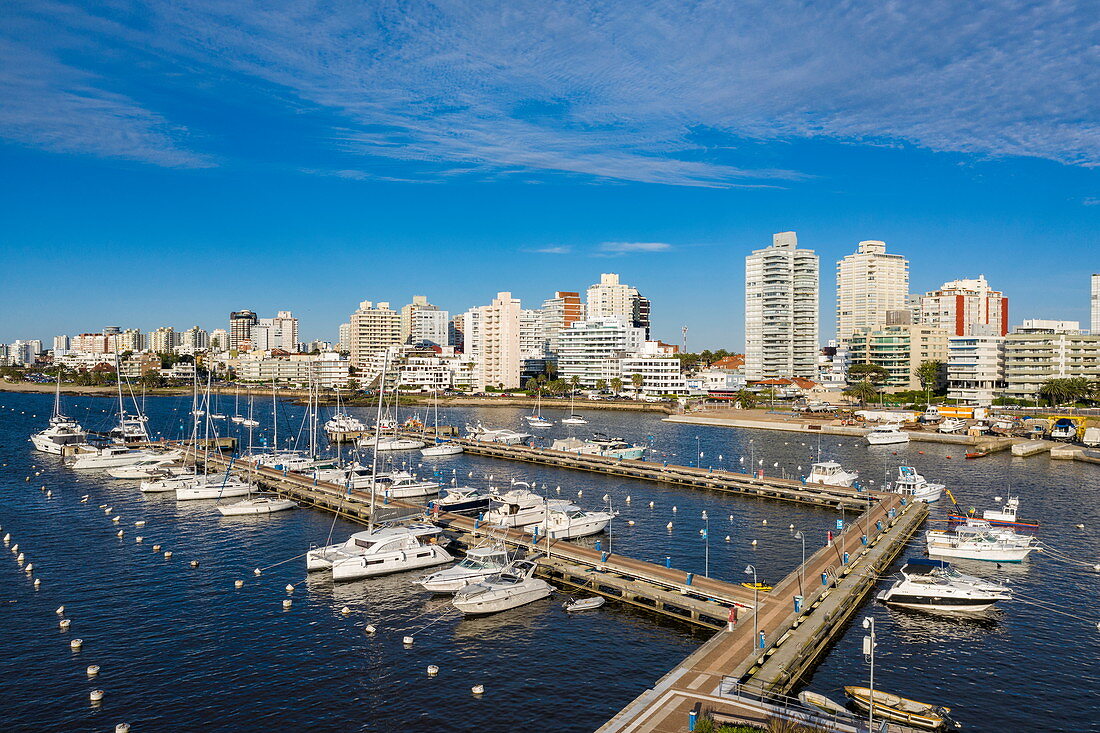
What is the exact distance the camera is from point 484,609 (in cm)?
3778

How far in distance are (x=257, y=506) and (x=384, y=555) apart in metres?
21.9

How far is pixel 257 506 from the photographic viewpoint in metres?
60.7

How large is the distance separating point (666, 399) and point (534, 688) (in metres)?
163

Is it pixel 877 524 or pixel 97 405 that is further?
pixel 97 405

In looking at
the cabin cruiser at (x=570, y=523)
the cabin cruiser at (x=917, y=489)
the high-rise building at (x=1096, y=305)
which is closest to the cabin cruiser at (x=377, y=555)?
the cabin cruiser at (x=570, y=523)

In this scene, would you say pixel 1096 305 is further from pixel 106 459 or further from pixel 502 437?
pixel 106 459

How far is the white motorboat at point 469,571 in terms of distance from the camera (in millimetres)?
39688

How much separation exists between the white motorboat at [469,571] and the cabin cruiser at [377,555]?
11.7ft

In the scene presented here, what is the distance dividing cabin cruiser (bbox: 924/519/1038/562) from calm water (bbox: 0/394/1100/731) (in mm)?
1618

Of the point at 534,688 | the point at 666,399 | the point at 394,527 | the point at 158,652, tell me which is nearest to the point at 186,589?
the point at 158,652

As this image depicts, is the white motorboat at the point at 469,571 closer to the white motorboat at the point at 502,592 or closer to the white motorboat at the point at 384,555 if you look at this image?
the white motorboat at the point at 502,592

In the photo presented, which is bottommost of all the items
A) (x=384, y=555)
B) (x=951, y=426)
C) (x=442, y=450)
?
(x=384, y=555)

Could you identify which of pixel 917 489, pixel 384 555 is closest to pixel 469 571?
pixel 384 555

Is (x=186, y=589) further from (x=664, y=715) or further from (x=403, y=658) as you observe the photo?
(x=664, y=715)
